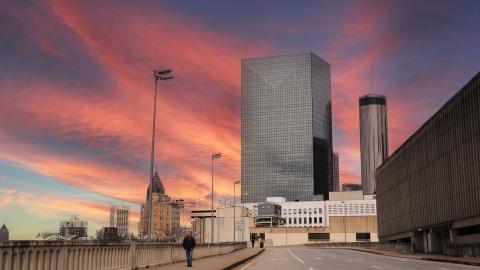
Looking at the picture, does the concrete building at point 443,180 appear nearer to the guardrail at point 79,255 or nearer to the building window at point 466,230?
the building window at point 466,230

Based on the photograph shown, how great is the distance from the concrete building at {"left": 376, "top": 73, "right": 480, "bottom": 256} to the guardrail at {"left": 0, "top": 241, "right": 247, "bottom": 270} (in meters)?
34.3

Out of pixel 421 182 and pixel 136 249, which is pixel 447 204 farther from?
pixel 136 249

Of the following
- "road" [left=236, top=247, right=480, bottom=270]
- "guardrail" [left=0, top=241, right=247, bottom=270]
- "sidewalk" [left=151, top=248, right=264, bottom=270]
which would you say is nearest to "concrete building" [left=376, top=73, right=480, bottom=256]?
"road" [left=236, top=247, right=480, bottom=270]

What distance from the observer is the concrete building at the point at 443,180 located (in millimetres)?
60906

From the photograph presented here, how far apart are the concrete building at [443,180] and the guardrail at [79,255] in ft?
112

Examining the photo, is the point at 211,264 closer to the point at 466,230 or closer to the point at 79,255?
the point at 79,255

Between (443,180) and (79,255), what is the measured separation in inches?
2381

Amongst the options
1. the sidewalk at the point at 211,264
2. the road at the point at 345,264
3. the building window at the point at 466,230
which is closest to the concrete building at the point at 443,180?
the building window at the point at 466,230

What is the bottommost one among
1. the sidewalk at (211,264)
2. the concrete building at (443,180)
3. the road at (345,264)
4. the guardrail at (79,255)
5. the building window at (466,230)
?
the road at (345,264)

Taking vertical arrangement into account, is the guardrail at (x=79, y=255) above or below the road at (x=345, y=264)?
above

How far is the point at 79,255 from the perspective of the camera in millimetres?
18953

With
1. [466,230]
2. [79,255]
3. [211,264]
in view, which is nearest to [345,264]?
[211,264]

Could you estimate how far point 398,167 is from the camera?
326 feet

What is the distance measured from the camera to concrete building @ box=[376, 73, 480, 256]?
200 ft
